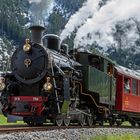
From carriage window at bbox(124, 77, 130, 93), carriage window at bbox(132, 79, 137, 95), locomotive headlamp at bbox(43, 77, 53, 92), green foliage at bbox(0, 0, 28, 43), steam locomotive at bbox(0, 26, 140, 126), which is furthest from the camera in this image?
green foliage at bbox(0, 0, 28, 43)

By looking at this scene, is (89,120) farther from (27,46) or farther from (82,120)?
(27,46)

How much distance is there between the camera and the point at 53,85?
14016 millimetres

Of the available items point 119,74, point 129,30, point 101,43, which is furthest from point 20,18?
point 119,74

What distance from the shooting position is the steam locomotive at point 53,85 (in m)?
14.0

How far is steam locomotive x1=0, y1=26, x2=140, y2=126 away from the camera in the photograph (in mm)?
13984

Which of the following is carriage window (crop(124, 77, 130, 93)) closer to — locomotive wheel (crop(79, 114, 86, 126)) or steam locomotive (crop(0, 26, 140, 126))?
steam locomotive (crop(0, 26, 140, 126))

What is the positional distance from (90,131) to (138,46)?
9800cm

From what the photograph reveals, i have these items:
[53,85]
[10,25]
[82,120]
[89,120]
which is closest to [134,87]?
[89,120]

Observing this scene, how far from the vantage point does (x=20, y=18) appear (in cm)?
13688

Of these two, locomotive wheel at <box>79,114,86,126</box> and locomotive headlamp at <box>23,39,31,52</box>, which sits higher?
locomotive headlamp at <box>23,39,31,52</box>

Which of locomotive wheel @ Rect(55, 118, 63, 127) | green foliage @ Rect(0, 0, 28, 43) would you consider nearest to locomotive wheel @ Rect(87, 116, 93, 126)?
locomotive wheel @ Rect(55, 118, 63, 127)

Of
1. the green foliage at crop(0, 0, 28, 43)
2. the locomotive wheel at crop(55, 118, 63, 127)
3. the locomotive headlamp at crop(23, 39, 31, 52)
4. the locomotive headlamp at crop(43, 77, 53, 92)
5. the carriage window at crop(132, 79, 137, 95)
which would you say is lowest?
the locomotive wheel at crop(55, 118, 63, 127)

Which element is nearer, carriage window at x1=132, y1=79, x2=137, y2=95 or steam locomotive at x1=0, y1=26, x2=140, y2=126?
steam locomotive at x1=0, y1=26, x2=140, y2=126

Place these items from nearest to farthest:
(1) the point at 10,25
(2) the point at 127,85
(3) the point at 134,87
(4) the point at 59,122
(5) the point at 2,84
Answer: (4) the point at 59,122
(5) the point at 2,84
(2) the point at 127,85
(3) the point at 134,87
(1) the point at 10,25
